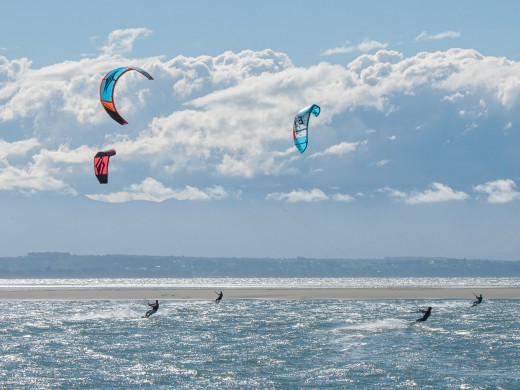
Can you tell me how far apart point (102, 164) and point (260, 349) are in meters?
13.1

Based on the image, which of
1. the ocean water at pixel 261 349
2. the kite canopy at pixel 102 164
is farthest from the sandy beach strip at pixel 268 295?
the kite canopy at pixel 102 164

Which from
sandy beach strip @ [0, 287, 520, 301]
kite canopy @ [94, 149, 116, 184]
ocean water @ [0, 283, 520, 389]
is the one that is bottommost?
ocean water @ [0, 283, 520, 389]

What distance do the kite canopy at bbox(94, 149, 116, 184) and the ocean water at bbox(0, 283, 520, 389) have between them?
7746 millimetres

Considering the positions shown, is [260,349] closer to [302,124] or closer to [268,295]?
[302,124]

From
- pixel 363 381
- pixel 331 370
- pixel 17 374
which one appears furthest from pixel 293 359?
pixel 17 374

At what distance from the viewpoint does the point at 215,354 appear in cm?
3656

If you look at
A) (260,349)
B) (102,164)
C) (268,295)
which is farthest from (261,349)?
(268,295)

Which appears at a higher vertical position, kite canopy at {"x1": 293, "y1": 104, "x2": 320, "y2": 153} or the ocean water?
kite canopy at {"x1": 293, "y1": 104, "x2": 320, "y2": 153}

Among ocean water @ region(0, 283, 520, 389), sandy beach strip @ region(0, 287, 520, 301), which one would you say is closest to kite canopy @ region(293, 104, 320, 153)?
ocean water @ region(0, 283, 520, 389)

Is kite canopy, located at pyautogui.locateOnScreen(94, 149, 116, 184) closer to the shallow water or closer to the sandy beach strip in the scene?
the shallow water

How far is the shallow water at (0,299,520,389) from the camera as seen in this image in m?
30.3

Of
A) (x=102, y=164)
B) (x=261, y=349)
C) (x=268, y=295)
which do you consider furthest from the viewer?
(x=268, y=295)

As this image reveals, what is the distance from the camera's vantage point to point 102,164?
4488 cm

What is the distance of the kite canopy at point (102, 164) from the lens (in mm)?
44500
